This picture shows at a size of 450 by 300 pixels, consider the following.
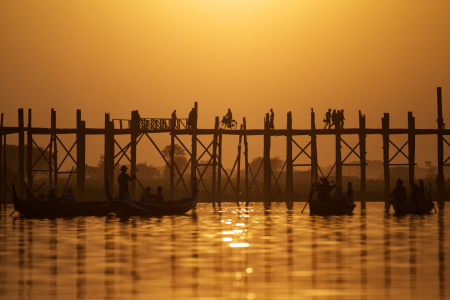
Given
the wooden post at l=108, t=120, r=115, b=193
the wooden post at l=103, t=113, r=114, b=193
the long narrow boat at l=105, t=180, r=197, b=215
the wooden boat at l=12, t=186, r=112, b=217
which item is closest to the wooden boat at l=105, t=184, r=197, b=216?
the long narrow boat at l=105, t=180, r=197, b=215

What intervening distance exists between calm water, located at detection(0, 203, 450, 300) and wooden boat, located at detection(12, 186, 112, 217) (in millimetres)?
4753

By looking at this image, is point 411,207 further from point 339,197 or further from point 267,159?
point 267,159

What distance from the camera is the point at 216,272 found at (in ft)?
42.9

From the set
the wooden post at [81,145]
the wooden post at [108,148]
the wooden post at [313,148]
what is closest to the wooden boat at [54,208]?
→ the wooden post at [108,148]

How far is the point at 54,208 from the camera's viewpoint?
30.3m

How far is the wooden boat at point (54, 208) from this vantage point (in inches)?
1189

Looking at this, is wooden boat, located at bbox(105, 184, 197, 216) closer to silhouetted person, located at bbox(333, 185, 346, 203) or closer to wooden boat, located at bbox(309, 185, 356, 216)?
wooden boat, located at bbox(309, 185, 356, 216)

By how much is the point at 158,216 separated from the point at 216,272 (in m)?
19.4

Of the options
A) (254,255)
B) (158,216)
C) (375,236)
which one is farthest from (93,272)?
(158,216)

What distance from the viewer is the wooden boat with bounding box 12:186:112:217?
1189 inches

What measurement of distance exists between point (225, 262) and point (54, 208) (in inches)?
687

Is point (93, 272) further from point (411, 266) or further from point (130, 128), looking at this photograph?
point (130, 128)

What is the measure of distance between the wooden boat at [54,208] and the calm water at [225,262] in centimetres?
475

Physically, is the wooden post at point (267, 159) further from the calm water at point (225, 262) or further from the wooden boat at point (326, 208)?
the calm water at point (225, 262)
